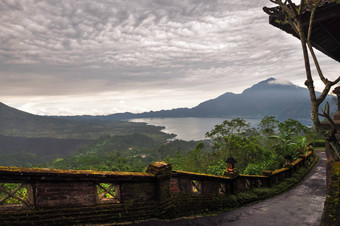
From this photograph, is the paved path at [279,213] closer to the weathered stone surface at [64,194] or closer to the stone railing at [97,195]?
the stone railing at [97,195]

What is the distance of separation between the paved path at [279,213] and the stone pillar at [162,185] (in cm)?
35

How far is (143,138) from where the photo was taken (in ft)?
527

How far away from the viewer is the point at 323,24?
4.11 m

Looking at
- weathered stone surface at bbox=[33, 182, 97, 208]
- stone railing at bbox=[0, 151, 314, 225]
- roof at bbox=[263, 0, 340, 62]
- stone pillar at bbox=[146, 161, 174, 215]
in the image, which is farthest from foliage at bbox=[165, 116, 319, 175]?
weathered stone surface at bbox=[33, 182, 97, 208]

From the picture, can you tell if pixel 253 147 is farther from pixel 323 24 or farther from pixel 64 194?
pixel 64 194

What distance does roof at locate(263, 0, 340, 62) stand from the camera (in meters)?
3.71

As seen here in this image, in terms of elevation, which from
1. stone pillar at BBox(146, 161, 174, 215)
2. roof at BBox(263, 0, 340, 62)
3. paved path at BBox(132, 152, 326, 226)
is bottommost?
paved path at BBox(132, 152, 326, 226)

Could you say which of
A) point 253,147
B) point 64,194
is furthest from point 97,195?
point 253,147

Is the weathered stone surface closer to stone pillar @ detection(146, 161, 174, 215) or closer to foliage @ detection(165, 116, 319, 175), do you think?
stone pillar @ detection(146, 161, 174, 215)

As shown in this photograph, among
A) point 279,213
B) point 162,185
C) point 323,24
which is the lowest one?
point 279,213

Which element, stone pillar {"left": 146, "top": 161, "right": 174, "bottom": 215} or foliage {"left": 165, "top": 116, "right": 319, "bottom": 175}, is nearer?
stone pillar {"left": 146, "top": 161, "right": 174, "bottom": 215}

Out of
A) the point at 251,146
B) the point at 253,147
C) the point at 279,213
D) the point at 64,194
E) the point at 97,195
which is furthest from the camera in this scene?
the point at 251,146

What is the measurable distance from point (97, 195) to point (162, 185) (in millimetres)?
1565

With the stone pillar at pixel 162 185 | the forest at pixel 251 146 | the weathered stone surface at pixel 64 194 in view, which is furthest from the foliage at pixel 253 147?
the weathered stone surface at pixel 64 194
